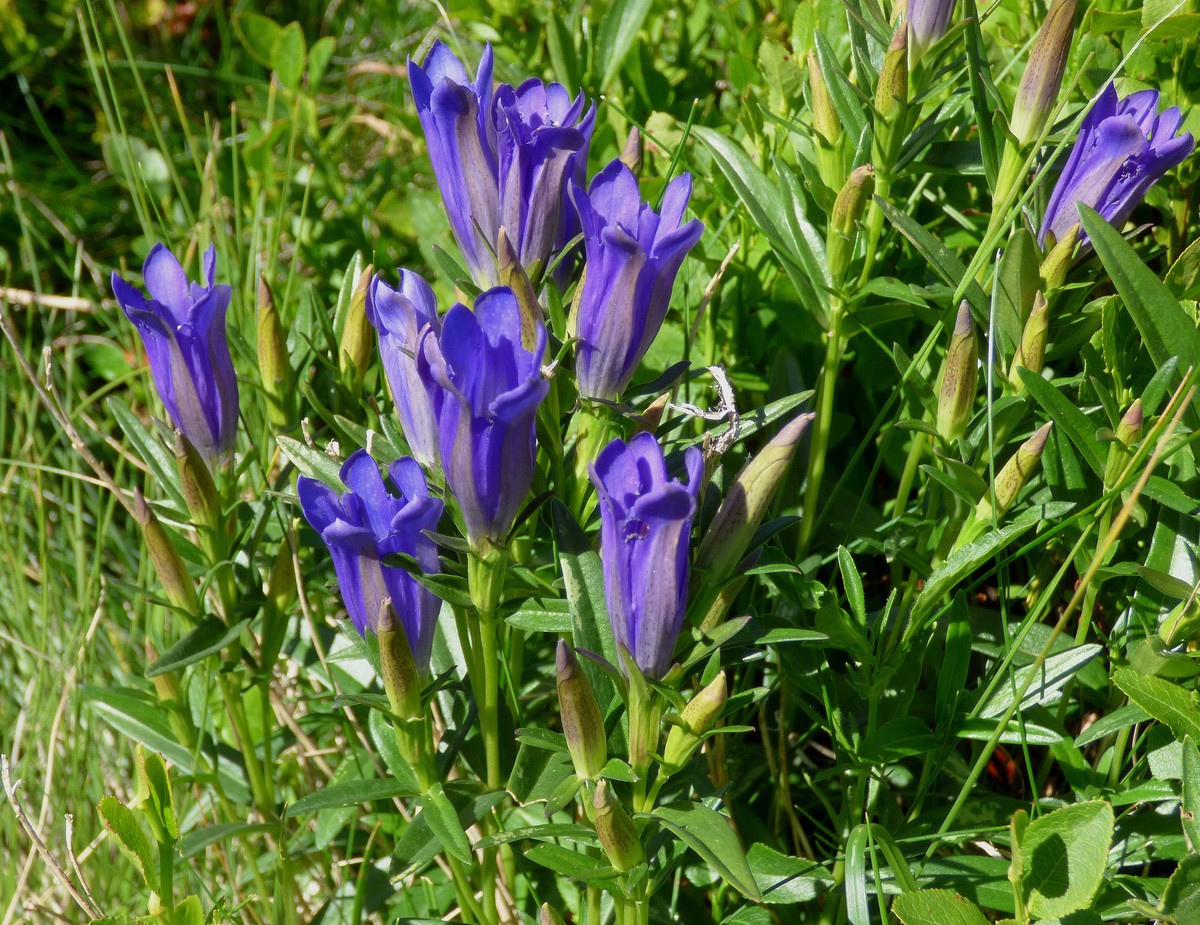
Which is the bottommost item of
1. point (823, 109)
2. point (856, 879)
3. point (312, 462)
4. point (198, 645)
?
point (856, 879)

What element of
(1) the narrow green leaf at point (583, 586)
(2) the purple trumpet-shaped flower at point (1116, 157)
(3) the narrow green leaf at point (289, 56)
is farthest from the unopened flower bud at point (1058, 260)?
(3) the narrow green leaf at point (289, 56)

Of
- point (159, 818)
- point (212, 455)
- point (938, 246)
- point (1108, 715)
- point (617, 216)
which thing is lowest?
point (1108, 715)

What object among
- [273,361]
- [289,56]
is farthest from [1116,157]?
[289,56]

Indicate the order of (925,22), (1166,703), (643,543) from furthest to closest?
(925,22), (1166,703), (643,543)

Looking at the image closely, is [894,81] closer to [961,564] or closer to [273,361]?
[961,564]

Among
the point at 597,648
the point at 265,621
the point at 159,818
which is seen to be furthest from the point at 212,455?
the point at 597,648

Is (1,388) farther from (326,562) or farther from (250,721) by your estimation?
(326,562)

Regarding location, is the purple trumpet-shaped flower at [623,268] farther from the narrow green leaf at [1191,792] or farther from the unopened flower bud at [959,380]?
the narrow green leaf at [1191,792]
